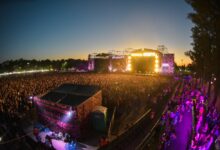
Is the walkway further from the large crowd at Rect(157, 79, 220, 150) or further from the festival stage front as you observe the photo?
the festival stage front

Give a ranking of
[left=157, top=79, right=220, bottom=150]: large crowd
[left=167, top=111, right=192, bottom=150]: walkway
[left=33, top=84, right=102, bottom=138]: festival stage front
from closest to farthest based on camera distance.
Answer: [left=157, top=79, right=220, bottom=150]: large crowd, [left=167, top=111, right=192, bottom=150]: walkway, [left=33, top=84, right=102, bottom=138]: festival stage front

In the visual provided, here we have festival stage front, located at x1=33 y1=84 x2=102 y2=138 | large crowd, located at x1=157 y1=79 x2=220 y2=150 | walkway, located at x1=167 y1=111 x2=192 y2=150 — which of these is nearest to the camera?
large crowd, located at x1=157 y1=79 x2=220 y2=150

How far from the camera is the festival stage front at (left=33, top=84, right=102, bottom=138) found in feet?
39.6

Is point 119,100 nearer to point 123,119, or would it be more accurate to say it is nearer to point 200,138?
point 123,119

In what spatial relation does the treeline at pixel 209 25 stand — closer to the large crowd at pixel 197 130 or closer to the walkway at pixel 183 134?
the large crowd at pixel 197 130

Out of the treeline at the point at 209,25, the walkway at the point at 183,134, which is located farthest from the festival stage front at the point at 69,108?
the treeline at the point at 209,25

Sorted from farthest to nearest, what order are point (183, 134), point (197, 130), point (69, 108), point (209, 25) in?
point (209, 25) → point (69, 108) → point (197, 130) → point (183, 134)

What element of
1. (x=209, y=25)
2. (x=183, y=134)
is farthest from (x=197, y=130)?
(x=209, y=25)

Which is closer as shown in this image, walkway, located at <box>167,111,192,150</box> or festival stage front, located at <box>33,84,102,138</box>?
walkway, located at <box>167,111,192,150</box>

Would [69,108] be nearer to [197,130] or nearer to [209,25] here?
[197,130]

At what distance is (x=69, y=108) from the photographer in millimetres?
12000

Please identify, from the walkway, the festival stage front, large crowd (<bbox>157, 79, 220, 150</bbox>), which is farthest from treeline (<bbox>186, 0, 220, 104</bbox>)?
the festival stage front

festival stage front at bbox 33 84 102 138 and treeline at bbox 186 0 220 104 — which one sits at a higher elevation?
treeline at bbox 186 0 220 104

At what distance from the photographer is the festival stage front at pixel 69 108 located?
12.1m
